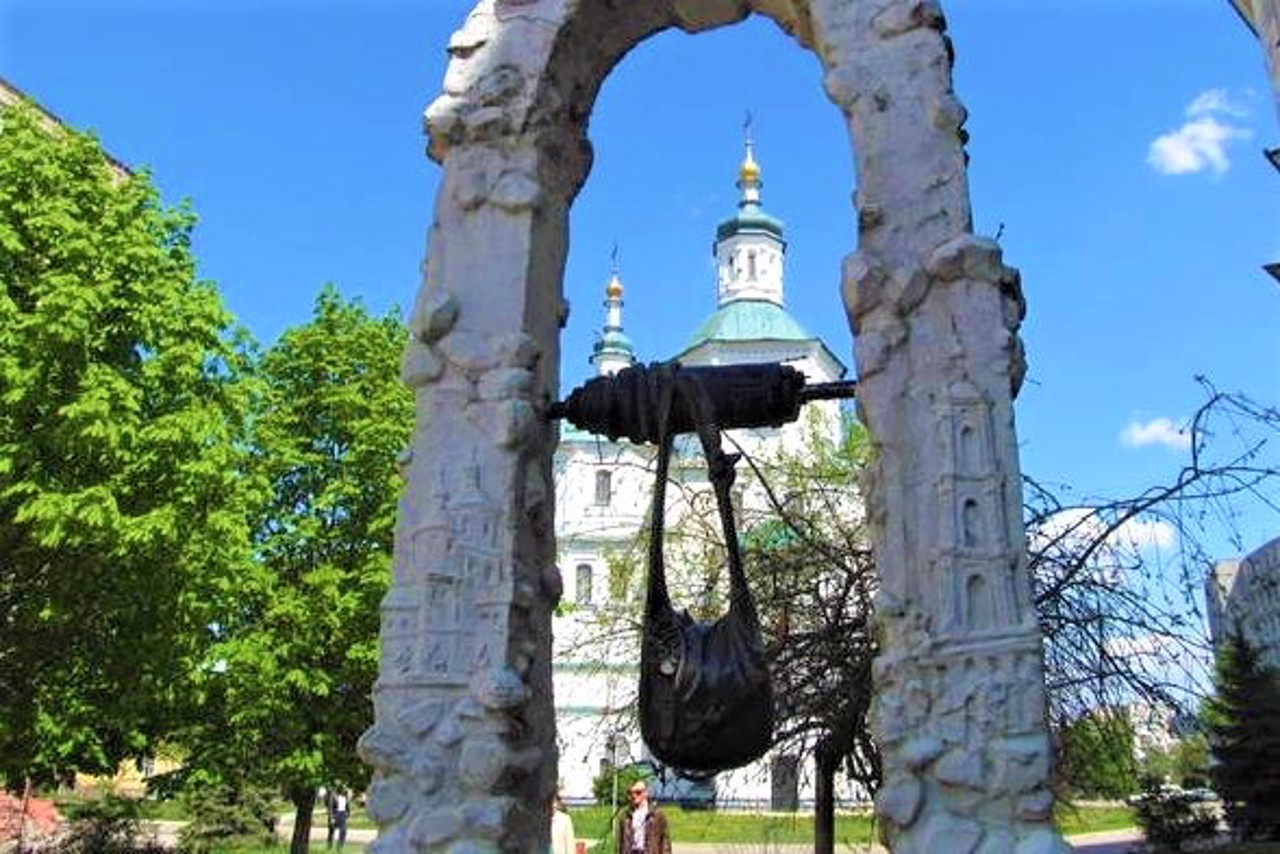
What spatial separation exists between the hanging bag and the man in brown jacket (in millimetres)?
6783

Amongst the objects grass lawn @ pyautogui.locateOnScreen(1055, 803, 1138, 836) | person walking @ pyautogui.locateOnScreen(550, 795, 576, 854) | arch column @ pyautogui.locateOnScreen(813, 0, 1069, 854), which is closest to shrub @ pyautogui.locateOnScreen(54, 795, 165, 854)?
person walking @ pyautogui.locateOnScreen(550, 795, 576, 854)

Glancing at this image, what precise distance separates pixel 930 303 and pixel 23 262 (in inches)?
545

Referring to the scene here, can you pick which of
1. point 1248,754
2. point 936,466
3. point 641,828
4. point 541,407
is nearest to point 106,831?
point 641,828

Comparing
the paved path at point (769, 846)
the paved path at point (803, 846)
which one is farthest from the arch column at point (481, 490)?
the paved path at point (803, 846)

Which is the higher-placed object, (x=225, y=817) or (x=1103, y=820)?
(x=1103, y=820)

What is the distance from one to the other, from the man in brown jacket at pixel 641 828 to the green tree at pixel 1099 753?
3.37 metres

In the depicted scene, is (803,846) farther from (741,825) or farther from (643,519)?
(643,519)

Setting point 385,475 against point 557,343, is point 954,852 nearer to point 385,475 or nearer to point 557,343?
point 557,343

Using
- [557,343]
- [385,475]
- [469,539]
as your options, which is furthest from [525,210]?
[385,475]

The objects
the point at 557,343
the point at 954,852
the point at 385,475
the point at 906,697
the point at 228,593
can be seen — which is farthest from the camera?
the point at 385,475

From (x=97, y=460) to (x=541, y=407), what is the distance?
11133 millimetres

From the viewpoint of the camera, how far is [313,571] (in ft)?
71.2

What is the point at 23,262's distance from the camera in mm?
14523

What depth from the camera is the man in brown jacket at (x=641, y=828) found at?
32.6 feet
